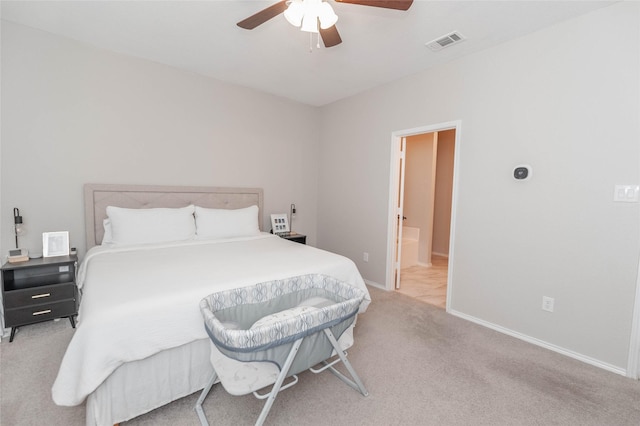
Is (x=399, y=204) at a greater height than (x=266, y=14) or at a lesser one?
lesser

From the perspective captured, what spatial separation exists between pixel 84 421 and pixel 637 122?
12.8 feet

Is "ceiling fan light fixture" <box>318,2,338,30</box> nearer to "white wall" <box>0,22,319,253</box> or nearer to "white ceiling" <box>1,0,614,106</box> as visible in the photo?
"white ceiling" <box>1,0,614,106</box>

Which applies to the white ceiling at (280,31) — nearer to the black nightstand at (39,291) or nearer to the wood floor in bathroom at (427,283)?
the black nightstand at (39,291)

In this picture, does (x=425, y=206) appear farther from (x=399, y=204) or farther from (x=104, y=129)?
(x=104, y=129)

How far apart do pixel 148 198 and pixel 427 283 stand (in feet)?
12.4

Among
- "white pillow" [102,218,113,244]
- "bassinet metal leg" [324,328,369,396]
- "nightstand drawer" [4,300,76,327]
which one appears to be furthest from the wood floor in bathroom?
"nightstand drawer" [4,300,76,327]

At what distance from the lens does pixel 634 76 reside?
6.28 feet

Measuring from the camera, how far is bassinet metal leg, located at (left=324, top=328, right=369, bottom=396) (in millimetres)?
1476

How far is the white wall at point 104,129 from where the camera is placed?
8.14ft

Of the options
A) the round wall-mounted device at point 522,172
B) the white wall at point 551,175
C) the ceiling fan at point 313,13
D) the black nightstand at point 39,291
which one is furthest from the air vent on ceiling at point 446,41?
the black nightstand at point 39,291

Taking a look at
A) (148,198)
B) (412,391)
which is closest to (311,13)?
(412,391)

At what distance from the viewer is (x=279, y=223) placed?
409 cm

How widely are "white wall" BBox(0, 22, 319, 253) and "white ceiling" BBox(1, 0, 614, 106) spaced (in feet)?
0.71

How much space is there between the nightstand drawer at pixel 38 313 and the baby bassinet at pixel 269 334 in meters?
1.75
